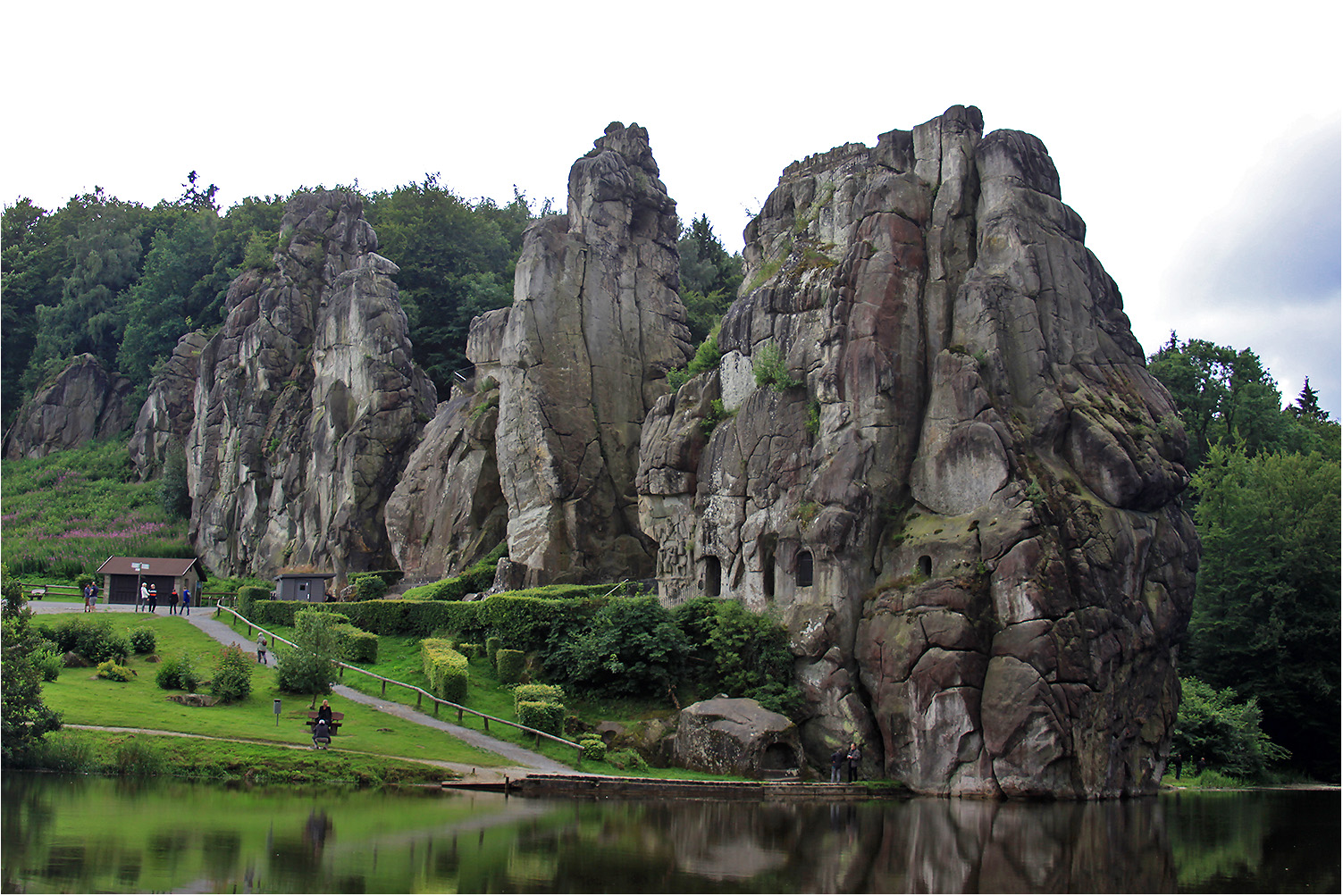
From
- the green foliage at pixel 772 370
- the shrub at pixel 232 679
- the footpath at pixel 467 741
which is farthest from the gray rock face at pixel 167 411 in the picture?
the green foliage at pixel 772 370

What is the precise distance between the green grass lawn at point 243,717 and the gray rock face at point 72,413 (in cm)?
6437

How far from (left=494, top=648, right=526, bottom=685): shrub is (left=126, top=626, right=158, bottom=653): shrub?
1357 centimetres

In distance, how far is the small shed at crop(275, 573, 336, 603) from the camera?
177ft

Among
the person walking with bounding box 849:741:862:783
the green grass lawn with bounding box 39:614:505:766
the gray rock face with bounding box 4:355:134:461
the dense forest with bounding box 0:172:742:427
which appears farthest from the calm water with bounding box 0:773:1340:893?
the gray rock face with bounding box 4:355:134:461

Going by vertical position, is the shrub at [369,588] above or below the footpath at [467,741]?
above

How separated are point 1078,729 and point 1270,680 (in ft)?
63.0

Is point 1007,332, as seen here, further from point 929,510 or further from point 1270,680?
point 1270,680

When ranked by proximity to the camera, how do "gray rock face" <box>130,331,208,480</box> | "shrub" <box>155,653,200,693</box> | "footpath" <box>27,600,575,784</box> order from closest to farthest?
"footpath" <box>27,600,575,784</box>, "shrub" <box>155,653,200,693</box>, "gray rock face" <box>130,331,208,480</box>

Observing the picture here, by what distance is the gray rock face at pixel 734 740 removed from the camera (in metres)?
35.0

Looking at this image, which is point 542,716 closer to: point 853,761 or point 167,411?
point 853,761

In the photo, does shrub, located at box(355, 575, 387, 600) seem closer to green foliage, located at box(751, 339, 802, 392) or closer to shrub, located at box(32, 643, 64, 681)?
shrub, located at box(32, 643, 64, 681)

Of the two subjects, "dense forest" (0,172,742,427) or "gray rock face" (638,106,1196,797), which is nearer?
"gray rock face" (638,106,1196,797)


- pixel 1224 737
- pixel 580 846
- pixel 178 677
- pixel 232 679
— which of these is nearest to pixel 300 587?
pixel 178 677

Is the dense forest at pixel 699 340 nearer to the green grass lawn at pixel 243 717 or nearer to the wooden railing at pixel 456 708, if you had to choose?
the wooden railing at pixel 456 708
